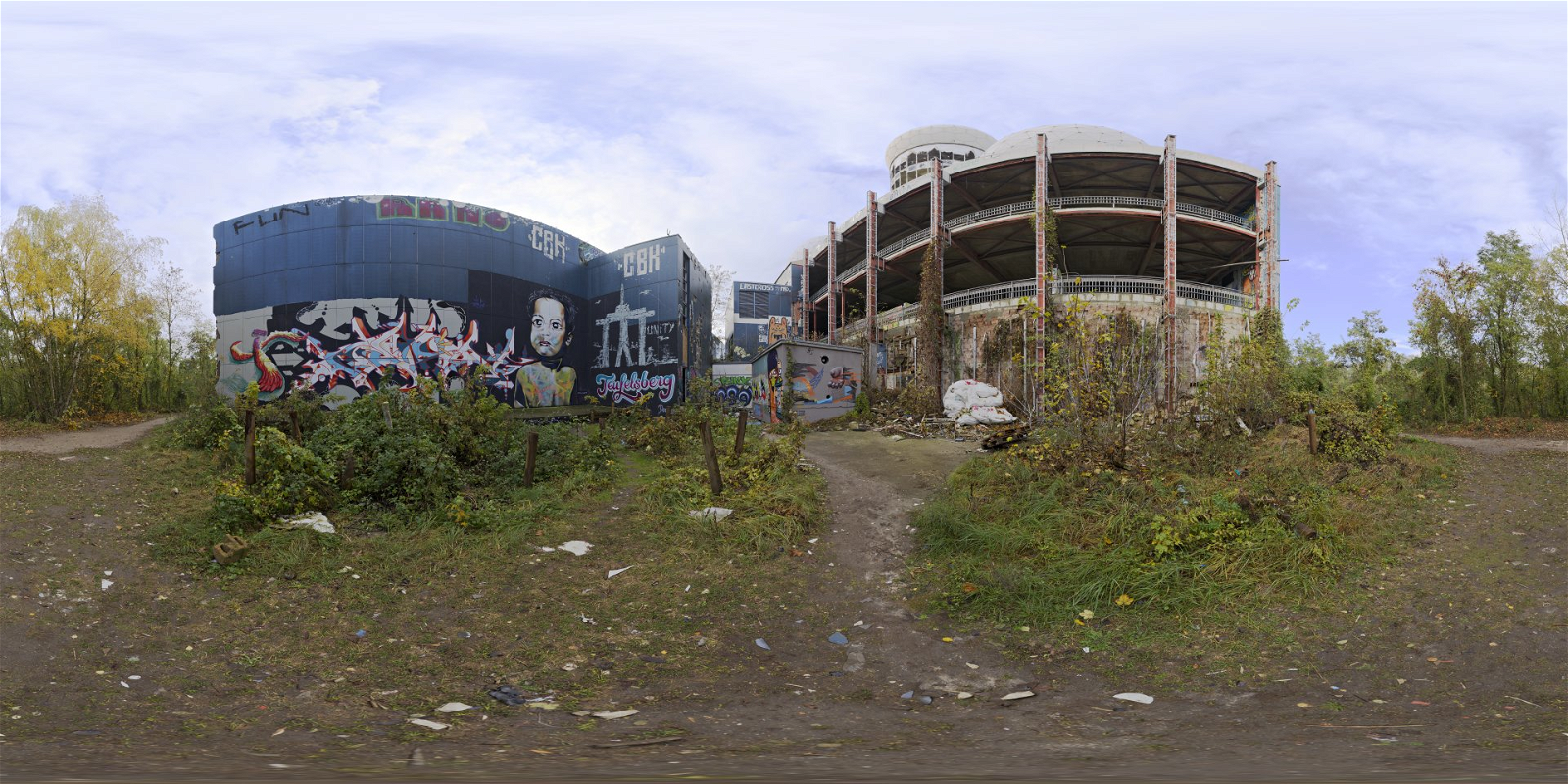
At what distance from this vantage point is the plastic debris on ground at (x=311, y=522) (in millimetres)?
7016

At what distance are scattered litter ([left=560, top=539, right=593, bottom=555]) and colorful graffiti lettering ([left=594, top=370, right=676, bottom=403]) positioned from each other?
37.5 ft

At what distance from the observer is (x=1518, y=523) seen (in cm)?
752

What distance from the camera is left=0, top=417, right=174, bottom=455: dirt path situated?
1166 centimetres

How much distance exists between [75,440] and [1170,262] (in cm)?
2779

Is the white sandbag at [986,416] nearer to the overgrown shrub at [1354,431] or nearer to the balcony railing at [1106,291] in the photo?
the balcony railing at [1106,291]

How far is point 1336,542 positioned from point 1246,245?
24729 millimetres

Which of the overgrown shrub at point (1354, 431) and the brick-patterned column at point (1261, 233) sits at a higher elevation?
the brick-patterned column at point (1261, 233)

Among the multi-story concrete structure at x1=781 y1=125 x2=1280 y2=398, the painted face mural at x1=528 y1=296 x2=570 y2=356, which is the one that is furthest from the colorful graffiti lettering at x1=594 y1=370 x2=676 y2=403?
the multi-story concrete structure at x1=781 y1=125 x2=1280 y2=398

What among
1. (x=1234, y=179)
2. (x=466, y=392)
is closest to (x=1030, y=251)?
(x=1234, y=179)

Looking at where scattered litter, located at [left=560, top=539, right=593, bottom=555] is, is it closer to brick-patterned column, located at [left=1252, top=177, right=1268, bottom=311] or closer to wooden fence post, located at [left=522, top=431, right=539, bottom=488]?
wooden fence post, located at [left=522, top=431, right=539, bottom=488]

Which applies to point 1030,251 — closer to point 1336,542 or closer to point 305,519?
point 1336,542

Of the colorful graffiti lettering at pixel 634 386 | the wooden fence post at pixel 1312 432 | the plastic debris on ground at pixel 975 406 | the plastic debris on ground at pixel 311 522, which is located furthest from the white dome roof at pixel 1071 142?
the plastic debris on ground at pixel 311 522

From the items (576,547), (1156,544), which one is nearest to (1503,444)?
(1156,544)

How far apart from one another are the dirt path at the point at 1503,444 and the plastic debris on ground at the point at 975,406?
815 cm
